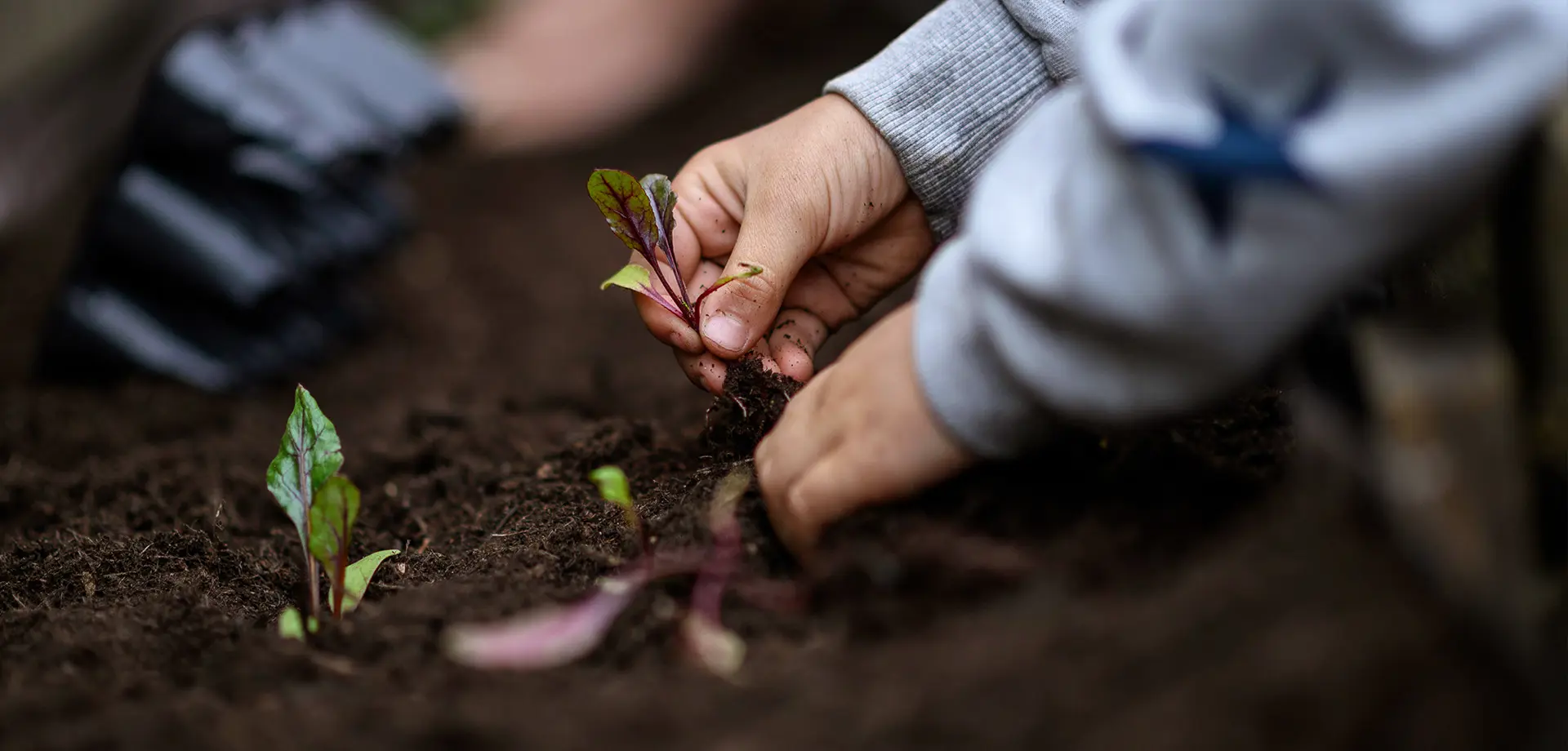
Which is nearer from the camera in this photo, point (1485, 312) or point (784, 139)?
point (1485, 312)

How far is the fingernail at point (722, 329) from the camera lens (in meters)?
1.24

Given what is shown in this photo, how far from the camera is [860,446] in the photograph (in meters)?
0.98

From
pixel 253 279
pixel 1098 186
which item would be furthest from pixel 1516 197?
pixel 253 279

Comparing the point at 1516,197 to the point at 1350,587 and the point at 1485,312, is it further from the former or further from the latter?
the point at 1350,587

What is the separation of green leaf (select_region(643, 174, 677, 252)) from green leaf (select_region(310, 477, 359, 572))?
43cm

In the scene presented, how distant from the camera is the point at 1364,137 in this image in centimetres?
72

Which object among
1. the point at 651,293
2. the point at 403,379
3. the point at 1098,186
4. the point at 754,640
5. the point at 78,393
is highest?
the point at 1098,186

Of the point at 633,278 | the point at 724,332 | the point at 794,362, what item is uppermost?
the point at 633,278

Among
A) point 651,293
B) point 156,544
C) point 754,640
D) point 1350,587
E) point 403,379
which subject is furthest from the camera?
point 403,379

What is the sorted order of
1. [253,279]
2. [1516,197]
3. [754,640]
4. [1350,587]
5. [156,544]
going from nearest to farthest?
1. [1350,587]
2. [1516,197]
3. [754,640]
4. [156,544]
5. [253,279]

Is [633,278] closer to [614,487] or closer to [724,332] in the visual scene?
[724,332]

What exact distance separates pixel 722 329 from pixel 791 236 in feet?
0.43

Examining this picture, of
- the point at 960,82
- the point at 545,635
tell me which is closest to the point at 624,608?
the point at 545,635

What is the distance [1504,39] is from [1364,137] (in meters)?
0.11
